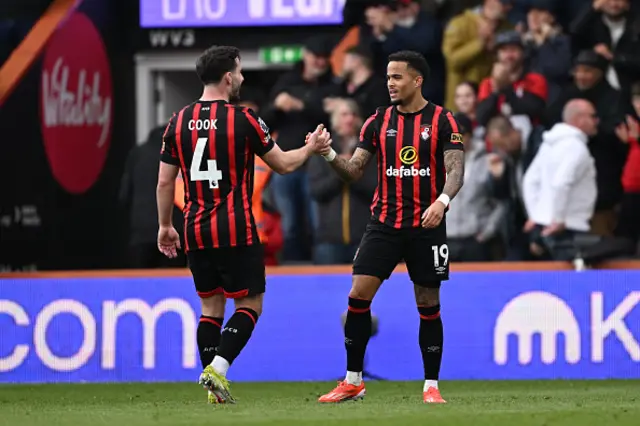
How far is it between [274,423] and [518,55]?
6622 mm

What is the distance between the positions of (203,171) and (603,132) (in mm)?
5110

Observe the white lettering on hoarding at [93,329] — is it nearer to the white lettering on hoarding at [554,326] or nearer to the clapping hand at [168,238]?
the white lettering on hoarding at [554,326]

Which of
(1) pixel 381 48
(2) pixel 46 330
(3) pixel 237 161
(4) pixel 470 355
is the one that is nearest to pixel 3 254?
(2) pixel 46 330

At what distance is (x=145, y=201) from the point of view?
13070 mm

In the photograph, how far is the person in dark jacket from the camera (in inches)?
512

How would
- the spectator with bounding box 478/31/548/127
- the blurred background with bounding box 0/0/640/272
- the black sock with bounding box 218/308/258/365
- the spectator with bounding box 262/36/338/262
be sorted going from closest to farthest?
1. the black sock with bounding box 218/308/258/365
2. the blurred background with bounding box 0/0/640/272
3. the spectator with bounding box 478/31/548/127
4. the spectator with bounding box 262/36/338/262

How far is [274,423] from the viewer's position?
22.2 ft

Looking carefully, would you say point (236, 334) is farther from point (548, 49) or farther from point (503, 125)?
point (548, 49)

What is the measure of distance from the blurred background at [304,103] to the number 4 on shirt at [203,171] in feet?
11.3

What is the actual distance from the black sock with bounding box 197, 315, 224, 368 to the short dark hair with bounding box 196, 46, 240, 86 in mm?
1396

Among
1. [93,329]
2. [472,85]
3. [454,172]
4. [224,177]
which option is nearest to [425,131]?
[454,172]

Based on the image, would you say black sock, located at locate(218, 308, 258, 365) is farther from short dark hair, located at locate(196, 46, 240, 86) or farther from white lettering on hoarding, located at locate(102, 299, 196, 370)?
white lettering on hoarding, located at locate(102, 299, 196, 370)

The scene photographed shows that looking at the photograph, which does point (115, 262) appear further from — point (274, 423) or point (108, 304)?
point (274, 423)

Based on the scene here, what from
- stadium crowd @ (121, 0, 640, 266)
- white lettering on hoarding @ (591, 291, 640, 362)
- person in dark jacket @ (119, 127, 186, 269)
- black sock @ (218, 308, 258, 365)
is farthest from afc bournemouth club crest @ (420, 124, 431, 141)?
person in dark jacket @ (119, 127, 186, 269)
